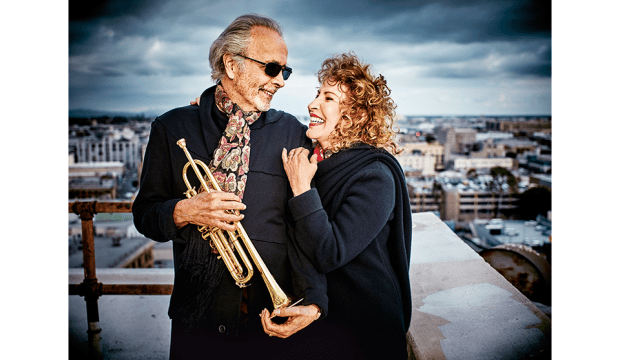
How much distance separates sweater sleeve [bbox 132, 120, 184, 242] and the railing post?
115 centimetres

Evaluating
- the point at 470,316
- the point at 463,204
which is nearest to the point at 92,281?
the point at 470,316

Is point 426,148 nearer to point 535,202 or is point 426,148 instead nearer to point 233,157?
point 535,202

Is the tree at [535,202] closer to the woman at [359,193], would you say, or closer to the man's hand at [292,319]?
the woman at [359,193]

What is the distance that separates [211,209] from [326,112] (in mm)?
632

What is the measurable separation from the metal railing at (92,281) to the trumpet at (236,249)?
1.22 m

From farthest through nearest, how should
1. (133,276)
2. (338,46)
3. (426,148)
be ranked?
(426,148) < (133,276) < (338,46)

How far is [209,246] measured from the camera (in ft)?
5.71

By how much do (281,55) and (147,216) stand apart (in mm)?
890

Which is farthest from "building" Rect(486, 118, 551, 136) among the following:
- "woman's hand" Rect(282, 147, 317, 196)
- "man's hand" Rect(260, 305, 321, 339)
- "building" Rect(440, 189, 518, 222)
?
"building" Rect(440, 189, 518, 222)

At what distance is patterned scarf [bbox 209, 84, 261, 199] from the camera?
5.60 feet

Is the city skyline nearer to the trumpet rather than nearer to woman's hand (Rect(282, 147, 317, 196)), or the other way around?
woman's hand (Rect(282, 147, 317, 196))
